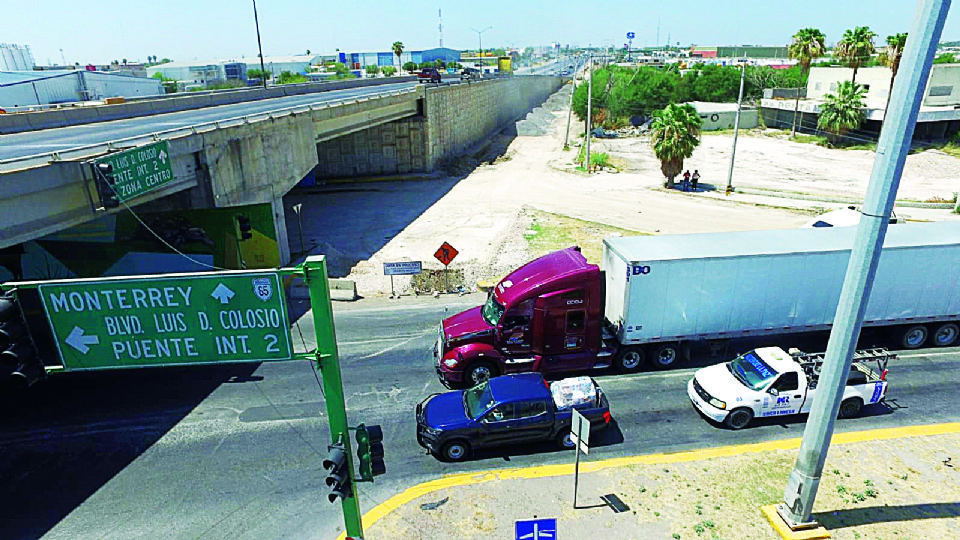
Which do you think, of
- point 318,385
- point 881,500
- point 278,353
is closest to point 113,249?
point 318,385

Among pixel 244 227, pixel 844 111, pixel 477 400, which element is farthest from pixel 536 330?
pixel 844 111

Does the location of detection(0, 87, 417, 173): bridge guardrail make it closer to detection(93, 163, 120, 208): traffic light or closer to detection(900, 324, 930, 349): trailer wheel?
detection(93, 163, 120, 208): traffic light

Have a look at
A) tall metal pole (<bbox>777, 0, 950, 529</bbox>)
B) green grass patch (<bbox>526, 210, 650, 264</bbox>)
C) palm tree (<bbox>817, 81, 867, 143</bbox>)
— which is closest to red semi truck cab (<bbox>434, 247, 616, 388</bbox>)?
tall metal pole (<bbox>777, 0, 950, 529</bbox>)

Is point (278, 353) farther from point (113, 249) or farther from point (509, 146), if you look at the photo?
point (509, 146)

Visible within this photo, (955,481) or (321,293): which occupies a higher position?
(321,293)

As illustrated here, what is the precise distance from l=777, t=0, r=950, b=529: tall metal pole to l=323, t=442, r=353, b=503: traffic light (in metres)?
7.47

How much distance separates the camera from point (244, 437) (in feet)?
42.7

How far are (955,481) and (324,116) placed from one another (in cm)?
3176

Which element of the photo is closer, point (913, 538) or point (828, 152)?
point (913, 538)

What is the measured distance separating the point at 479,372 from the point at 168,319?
911 centimetres

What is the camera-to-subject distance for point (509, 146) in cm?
6550

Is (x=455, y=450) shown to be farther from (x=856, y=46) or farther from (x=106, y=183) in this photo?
(x=856, y=46)

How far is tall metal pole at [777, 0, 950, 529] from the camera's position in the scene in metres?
7.07

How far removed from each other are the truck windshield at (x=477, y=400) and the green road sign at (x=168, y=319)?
6193mm
